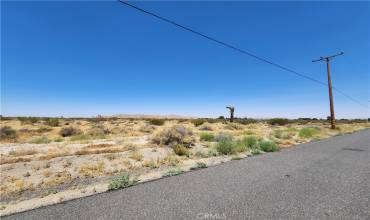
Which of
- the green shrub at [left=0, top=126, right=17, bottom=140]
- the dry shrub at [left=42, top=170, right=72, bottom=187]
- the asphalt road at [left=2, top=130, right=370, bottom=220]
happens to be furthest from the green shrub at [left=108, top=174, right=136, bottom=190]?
the green shrub at [left=0, top=126, right=17, bottom=140]

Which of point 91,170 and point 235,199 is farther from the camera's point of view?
point 91,170

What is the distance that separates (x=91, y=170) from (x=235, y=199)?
589 centimetres

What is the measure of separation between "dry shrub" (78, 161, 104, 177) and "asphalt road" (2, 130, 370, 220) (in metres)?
2.79

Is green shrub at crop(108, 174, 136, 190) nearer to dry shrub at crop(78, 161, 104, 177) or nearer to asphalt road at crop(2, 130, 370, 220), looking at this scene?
asphalt road at crop(2, 130, 370, 220)

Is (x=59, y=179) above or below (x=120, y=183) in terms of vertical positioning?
below

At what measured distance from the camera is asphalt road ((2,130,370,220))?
446 centimetres

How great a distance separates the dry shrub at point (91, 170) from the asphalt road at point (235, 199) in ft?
9.15

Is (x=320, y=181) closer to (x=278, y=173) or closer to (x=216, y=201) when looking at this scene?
(x=278, y=173)

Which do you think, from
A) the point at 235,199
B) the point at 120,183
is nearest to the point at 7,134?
the point at 120,183

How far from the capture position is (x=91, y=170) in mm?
8891

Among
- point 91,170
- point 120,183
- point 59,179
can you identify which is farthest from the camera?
point 91,170

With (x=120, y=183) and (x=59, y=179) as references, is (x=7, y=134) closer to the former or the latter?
(x=59, y=179)

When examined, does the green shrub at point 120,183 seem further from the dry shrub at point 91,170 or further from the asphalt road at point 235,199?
the dry shrub at point 91,170

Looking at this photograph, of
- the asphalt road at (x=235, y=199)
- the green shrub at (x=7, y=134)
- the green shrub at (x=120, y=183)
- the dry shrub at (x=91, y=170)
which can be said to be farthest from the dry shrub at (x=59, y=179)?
the green shrub at (x=7, y=134)
